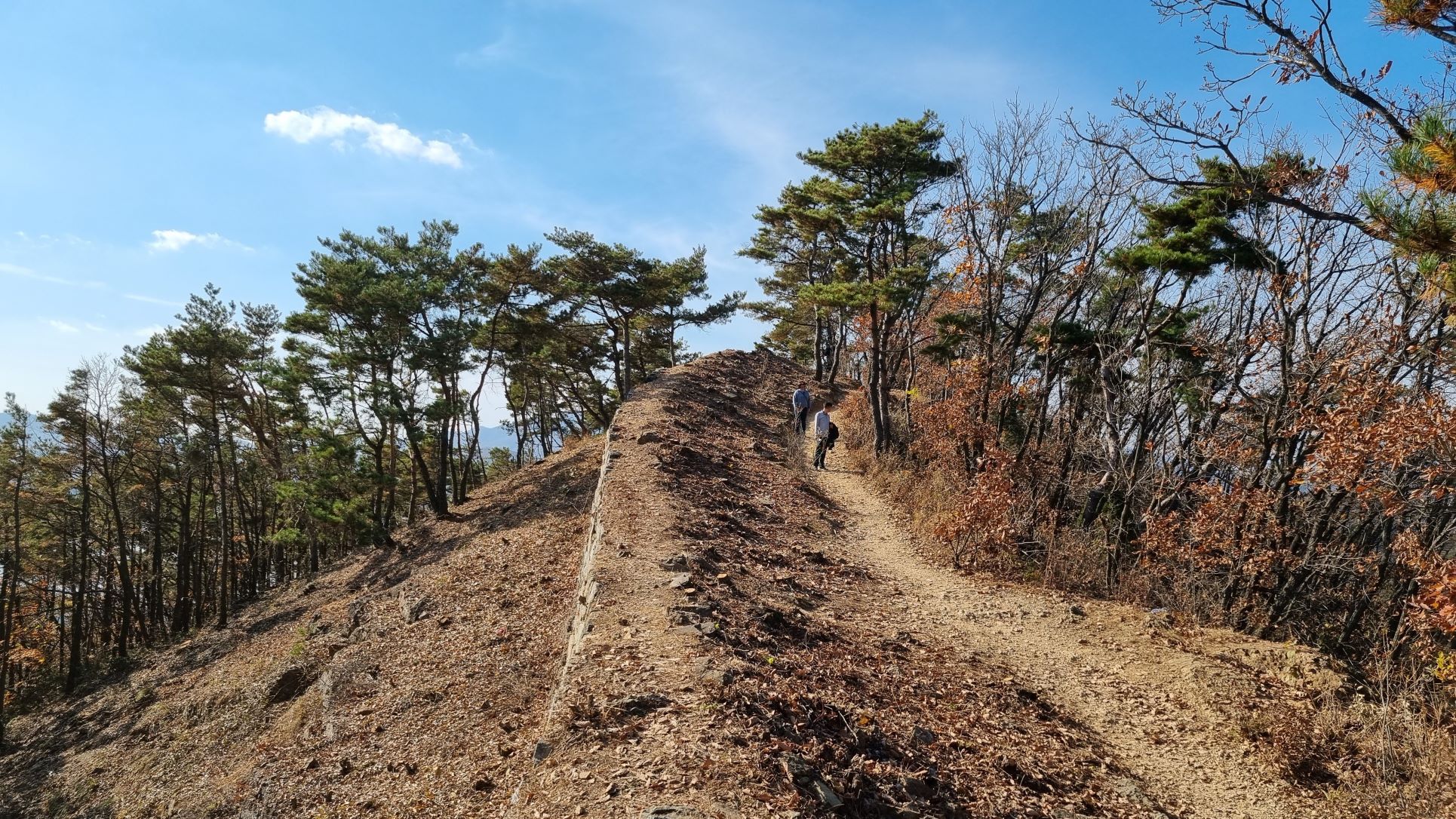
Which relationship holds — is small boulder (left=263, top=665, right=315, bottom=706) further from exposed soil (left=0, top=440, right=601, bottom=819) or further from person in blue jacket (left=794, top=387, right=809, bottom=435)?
person in blue jacket (left=794, top=387, right=809, bottom=435)

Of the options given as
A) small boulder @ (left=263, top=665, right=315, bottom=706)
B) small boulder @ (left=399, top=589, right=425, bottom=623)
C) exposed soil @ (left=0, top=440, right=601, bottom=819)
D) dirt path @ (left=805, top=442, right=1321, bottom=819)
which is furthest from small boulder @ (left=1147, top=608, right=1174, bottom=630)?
small boulder @ (left=263, top=665, right=315, bottom=706)

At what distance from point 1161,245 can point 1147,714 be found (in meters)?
8.41

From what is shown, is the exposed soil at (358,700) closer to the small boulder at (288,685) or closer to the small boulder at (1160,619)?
the small boulder at (288,685)

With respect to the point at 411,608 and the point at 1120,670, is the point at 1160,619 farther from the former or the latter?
the point at 411,608

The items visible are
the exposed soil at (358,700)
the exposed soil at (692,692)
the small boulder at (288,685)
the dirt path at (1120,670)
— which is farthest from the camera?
the small boulder at (288,685)

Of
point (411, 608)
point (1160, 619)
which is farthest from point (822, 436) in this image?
point (411, 608)

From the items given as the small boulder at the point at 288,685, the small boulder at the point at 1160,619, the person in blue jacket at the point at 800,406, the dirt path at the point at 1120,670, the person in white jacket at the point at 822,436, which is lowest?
the small boulder at the point at 288,685

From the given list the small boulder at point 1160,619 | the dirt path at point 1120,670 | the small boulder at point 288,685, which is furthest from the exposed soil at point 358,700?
the small boulder at point 1160,619

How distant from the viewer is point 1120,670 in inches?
328

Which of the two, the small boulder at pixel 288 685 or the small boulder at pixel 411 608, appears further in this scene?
the small boulder at pixel 288 685

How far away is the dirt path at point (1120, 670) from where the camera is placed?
640 centimetres

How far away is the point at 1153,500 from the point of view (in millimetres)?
11055

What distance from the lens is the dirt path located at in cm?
640

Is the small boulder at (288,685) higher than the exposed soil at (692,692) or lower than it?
lower
